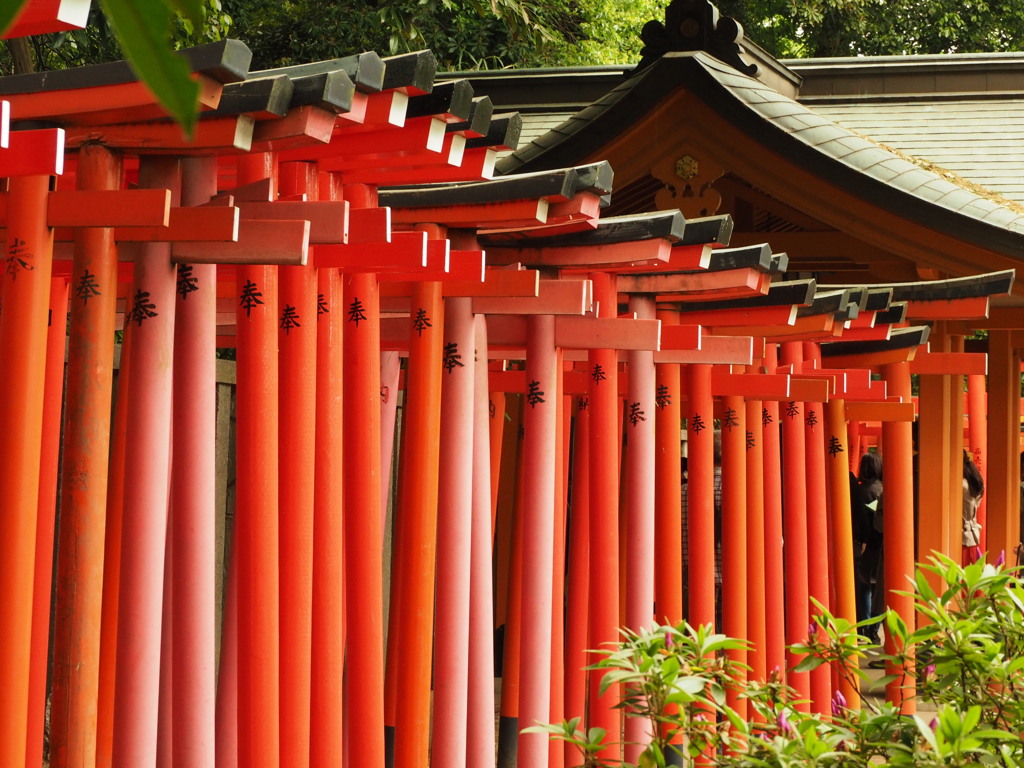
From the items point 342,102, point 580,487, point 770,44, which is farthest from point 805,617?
point 770,44

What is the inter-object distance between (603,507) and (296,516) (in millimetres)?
1612

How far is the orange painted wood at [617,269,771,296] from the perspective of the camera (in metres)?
4.51

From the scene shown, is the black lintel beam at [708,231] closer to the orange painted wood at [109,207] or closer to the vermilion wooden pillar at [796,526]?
the vermilion wooden pillar at [796,526]

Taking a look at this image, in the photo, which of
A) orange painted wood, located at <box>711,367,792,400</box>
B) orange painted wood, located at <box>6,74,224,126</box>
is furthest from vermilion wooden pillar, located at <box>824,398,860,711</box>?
orange painted wood, located at <box>6,74,224,126</box>

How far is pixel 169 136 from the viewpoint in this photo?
8.69ft

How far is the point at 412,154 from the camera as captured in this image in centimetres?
307

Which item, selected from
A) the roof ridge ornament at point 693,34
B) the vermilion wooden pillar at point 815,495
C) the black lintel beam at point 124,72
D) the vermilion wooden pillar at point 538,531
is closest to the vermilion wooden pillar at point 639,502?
the vermilion wooden pillar at point 538,531

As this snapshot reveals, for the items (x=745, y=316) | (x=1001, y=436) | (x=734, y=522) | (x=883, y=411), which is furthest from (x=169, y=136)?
(x=1001, y=436)

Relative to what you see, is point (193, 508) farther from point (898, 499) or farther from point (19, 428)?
point (898, 499)

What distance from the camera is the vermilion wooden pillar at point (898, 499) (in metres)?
6.29

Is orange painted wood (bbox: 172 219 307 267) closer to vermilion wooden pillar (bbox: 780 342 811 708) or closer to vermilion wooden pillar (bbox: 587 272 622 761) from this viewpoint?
vermilion wooden pillar (bbox: 587 272 622 761)

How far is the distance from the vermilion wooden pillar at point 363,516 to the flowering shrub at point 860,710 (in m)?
1.14

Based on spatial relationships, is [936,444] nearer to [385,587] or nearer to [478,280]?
[385,587]

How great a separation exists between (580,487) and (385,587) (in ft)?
8.00
